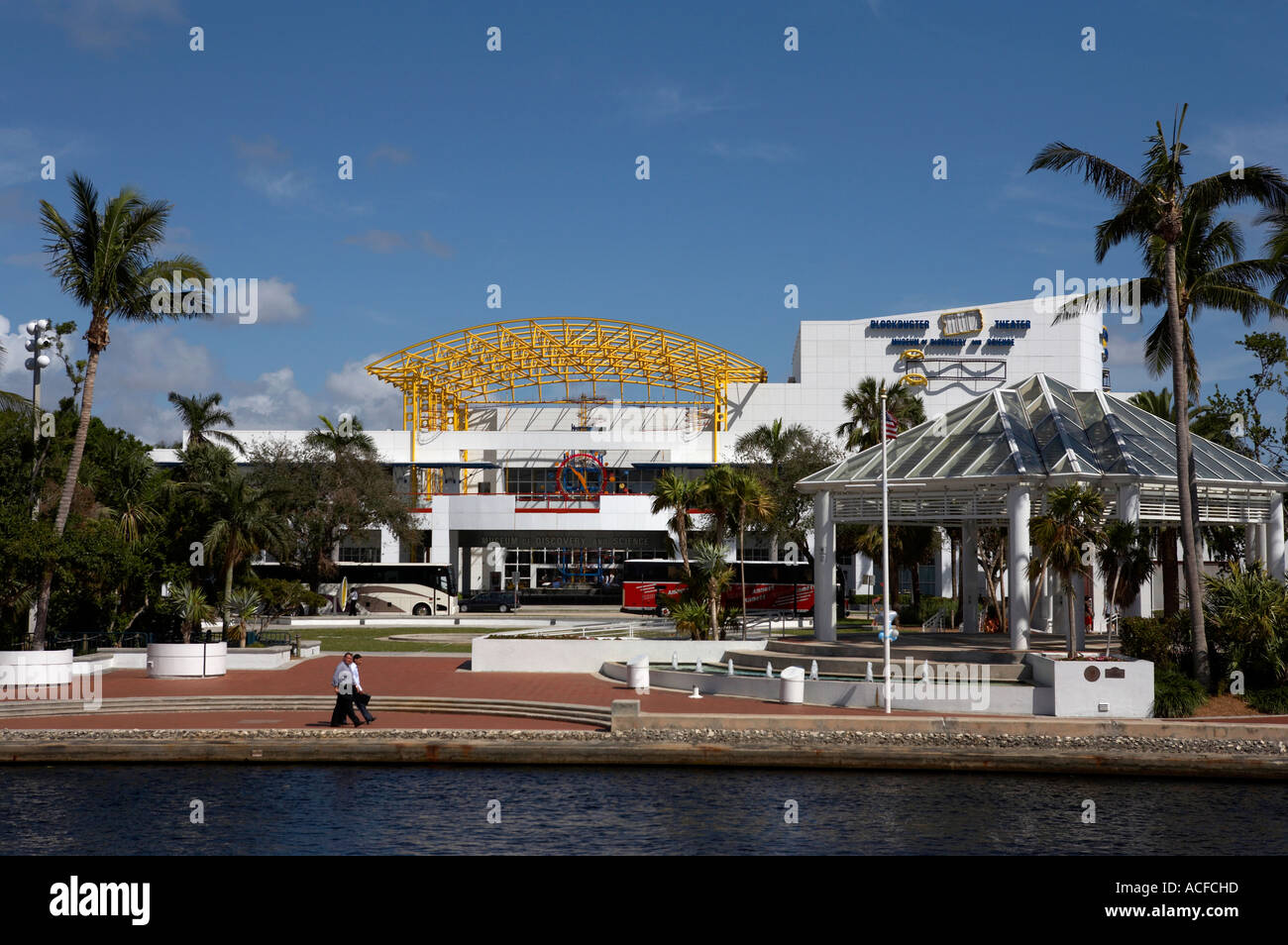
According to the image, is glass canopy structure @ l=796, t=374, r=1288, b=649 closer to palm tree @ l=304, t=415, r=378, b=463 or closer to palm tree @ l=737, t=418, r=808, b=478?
palm tree @ l=737, t=418, r=808, b=478

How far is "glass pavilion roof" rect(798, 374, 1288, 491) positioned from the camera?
2953 centimetres

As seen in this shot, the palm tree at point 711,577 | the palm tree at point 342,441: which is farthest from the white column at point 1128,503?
the palm tree at point 342,441

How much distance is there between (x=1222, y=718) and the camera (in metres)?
24.2

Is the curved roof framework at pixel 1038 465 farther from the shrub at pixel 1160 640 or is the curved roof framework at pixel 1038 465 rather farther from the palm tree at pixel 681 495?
the palm tree at pixel 681 495

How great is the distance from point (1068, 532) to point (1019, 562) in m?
2.75

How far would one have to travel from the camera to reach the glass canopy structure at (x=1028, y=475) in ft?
95.1

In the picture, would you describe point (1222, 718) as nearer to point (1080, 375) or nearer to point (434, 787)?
point (434, 787)

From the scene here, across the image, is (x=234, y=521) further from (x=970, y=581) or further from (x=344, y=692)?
(x=970, y=581)

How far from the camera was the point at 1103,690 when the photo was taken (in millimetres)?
24484

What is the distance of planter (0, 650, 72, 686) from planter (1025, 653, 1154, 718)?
80.5 ft

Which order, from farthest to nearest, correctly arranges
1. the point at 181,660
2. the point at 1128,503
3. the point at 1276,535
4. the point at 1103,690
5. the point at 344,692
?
the point at 181,660
the point at 1276,535
the point at 1128,503
the point at 1103,690
the point at 344,692

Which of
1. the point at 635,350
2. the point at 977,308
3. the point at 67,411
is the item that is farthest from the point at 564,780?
the point at 977,308

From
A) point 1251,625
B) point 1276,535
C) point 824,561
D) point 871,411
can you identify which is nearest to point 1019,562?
point 1251,625
